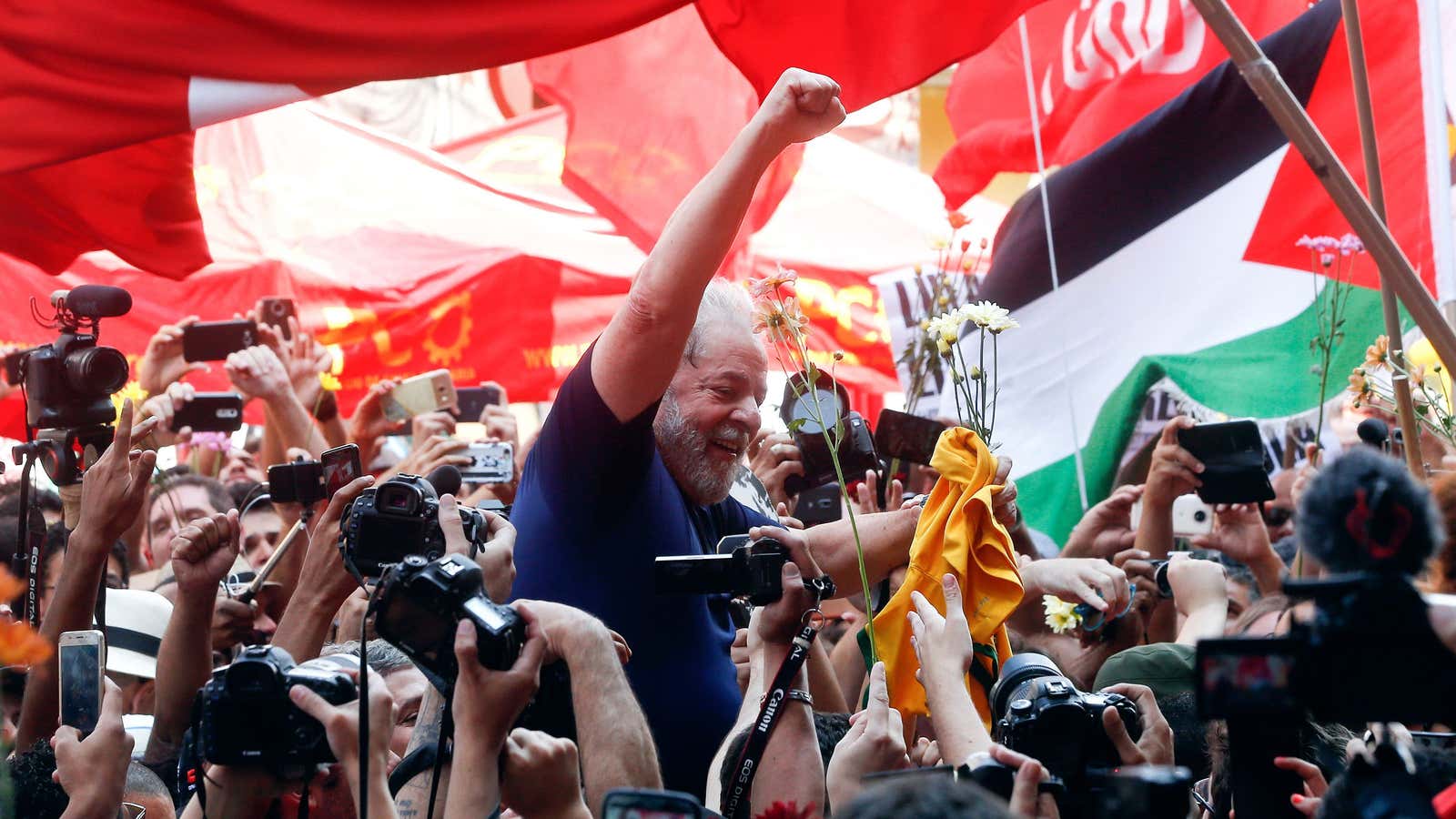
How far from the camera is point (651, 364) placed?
2930 mm

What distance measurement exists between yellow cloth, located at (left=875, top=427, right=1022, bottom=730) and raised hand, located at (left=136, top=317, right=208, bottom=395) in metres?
3.68

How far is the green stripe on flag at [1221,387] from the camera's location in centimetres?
549

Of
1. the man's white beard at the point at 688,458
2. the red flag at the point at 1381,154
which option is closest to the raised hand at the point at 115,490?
the man's white beard at the point at 688,458

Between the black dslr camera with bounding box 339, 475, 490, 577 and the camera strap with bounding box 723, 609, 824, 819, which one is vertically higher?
the black dslr camera with bounding box 339, 475, 490, 577

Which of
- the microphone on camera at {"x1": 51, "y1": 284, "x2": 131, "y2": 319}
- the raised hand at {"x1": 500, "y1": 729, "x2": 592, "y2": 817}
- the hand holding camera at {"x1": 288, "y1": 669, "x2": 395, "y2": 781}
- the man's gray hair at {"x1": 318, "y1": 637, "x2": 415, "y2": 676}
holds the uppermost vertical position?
the microphone on camera at {"x1": 51, "y1": 284, "x2": 131, "y2": 319}

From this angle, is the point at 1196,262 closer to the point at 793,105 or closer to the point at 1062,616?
the point at 1062,616

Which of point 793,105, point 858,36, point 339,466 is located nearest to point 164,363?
point 339,466

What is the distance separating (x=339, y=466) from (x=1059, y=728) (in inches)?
71.9

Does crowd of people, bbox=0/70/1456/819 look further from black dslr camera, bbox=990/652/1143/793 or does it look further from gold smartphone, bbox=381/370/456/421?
gold smartphone, bbox=381/370/456/421

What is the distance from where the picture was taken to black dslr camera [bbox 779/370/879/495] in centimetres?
392

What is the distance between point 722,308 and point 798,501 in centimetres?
123

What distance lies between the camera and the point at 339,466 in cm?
346

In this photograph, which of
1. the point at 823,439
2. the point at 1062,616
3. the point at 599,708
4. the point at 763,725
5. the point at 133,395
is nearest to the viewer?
the point at 599,708

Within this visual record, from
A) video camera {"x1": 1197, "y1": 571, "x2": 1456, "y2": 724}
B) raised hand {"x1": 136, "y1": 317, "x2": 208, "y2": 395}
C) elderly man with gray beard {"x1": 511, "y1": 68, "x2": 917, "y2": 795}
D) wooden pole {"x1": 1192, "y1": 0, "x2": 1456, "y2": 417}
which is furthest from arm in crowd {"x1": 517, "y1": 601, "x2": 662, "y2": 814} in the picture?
raised hand {"x1": 136, "y1": 317, "x2": 208, "y2": 395}
